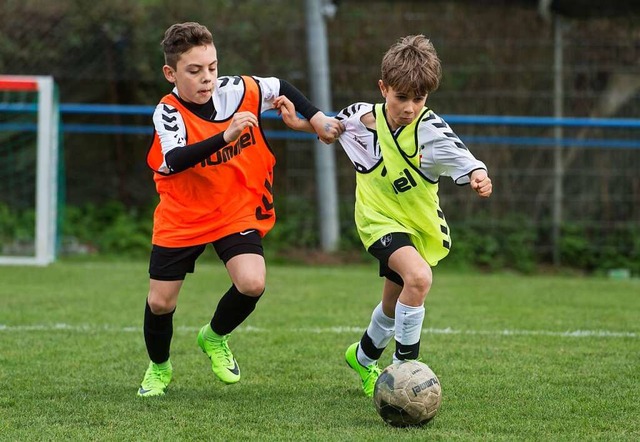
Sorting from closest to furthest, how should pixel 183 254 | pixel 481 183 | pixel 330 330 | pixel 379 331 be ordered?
1. pixel 481 183
2. pixel 183 254
3. pixel 379 331
4. pixel 330 330

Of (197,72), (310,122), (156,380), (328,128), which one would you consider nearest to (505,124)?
(310,122)

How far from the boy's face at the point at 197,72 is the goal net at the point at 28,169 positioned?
19.0 ft

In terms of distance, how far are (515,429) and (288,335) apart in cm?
259

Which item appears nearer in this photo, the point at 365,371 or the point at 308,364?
the point at 365,371

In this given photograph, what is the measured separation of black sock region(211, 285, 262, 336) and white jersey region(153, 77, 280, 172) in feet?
2.21

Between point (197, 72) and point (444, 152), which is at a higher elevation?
point (197, 72)

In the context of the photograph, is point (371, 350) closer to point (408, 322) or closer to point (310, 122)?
point (408, 322)

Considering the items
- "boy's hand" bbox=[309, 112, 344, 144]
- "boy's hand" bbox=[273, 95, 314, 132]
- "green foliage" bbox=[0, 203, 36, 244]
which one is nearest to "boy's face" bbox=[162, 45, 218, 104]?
"boy's hand" bbox=[273, 95, 314, 132]

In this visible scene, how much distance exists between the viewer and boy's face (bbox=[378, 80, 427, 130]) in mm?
4523

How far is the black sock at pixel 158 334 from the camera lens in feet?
16.1

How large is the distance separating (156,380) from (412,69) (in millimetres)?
1860

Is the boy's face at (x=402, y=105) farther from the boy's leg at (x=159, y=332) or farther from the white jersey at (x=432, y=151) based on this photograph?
the boy's leg at (x=159, y=332)

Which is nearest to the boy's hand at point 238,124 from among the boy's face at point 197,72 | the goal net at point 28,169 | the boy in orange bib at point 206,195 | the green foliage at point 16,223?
the boy in orange bib at point 206,195

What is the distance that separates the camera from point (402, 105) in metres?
4.54
